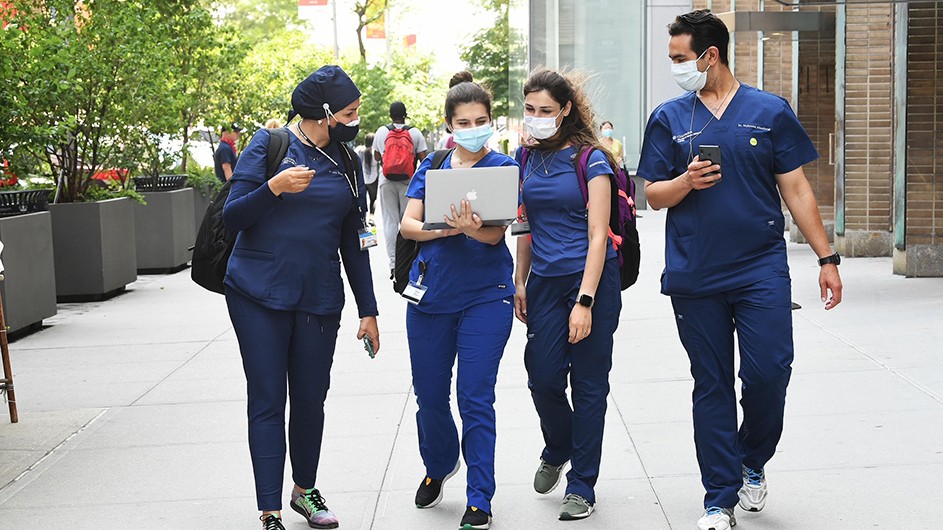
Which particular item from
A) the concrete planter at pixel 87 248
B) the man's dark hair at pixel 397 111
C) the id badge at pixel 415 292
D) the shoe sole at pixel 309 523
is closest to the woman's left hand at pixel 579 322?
the id badge at pixel 415 292

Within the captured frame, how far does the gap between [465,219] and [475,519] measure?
120 cm

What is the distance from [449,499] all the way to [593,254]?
54.0 inches

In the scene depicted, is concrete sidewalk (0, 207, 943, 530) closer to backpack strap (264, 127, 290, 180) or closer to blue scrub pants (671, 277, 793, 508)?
blue scrub pants (671, 277, 793, 508)

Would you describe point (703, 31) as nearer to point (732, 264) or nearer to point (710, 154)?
point (710, 154)

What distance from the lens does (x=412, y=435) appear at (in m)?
6.96

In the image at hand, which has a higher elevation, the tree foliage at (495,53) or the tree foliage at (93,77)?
the tree foliage at (495,53)

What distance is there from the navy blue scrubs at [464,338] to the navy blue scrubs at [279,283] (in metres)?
0.39

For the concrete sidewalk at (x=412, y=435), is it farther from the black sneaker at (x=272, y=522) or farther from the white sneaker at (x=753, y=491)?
the black sneaker at (x=272, y=522)

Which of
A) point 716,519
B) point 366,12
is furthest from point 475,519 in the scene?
point 366,12

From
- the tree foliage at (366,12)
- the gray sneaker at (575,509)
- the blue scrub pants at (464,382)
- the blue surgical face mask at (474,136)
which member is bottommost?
the gray sneaker at (575,509)

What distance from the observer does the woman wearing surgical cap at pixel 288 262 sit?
5.05 metres

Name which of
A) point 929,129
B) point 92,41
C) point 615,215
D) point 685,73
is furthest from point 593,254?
point 92,41

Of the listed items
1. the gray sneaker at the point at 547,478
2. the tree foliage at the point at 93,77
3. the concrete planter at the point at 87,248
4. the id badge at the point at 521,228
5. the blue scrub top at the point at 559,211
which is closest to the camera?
the blue scrub top at the point at 559,211

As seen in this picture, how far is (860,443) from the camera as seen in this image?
6.29 m
